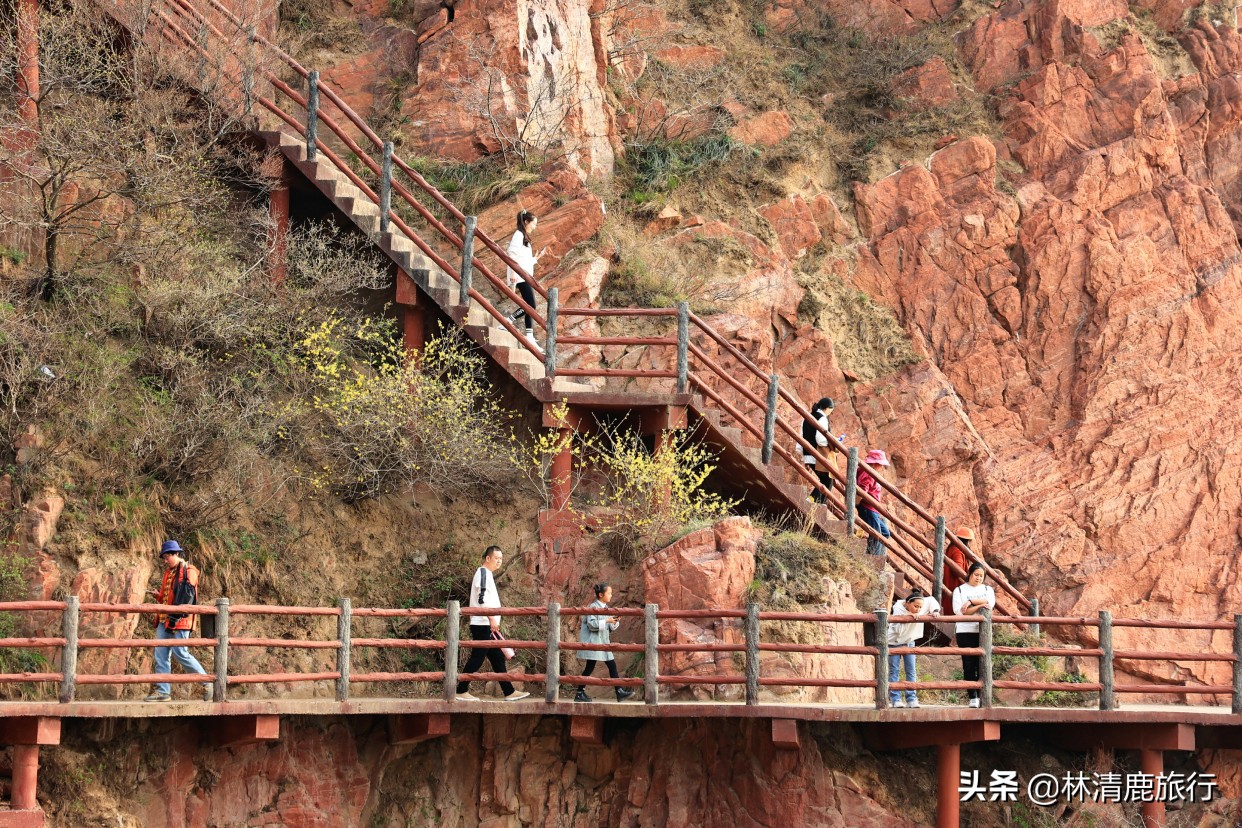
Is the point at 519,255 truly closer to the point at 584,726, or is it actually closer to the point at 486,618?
the point at 486,618

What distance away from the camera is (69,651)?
545 inches

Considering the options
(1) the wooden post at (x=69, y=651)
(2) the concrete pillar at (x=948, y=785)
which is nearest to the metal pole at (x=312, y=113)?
(1) the wooden post at (x=69, y=651)

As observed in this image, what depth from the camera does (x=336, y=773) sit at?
1670 cm

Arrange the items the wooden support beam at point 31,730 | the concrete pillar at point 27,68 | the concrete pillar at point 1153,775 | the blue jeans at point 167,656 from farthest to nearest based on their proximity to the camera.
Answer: the concrete pillar at point 27,68 → the concrete pillar at point 1153,775 → the blue jeans at point 167,656 → the wooden support beam at point 31,730

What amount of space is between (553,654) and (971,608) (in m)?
4.54

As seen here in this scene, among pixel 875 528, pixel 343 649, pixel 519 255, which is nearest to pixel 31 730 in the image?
pixel 343 649

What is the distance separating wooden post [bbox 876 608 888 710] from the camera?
632 inches

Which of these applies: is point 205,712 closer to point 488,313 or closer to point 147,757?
point 147,757

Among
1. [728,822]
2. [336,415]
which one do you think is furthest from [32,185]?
[728,822]

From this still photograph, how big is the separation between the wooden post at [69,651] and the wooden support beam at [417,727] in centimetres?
381

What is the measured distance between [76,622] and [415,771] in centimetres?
462

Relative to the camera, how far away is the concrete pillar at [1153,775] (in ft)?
59.2

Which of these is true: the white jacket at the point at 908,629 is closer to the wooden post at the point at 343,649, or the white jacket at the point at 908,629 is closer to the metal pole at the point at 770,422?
the metal pole at the point at 770,422

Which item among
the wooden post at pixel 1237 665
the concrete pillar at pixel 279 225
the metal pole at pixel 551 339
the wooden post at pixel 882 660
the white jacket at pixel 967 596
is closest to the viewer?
the wooden post at pixel 882 660
